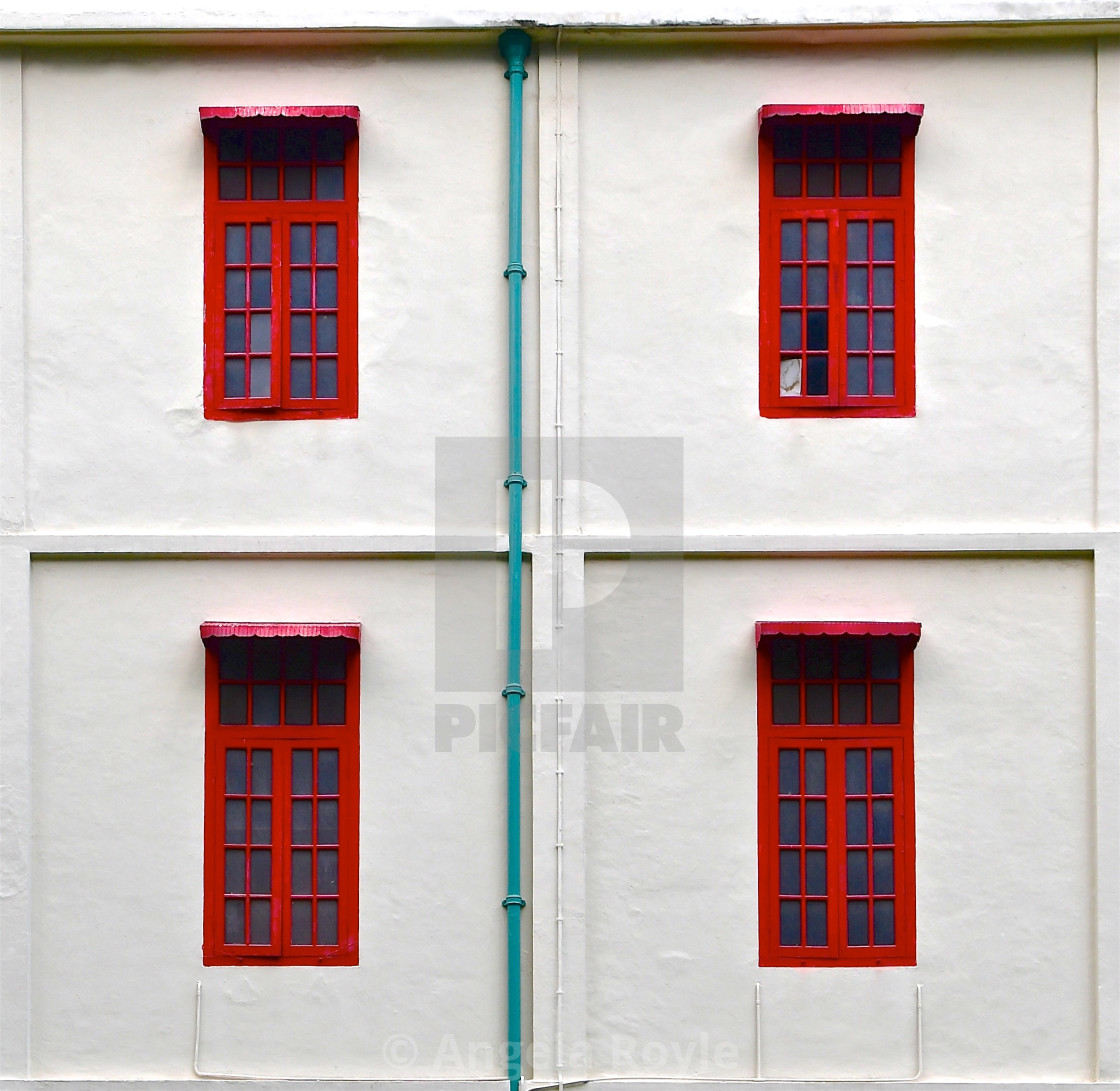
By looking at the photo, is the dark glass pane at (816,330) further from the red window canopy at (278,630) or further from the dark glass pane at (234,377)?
the dark glass pane at (234,377)

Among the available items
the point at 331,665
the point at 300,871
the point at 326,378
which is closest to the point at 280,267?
the point at 326,378

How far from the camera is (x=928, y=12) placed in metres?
7.88

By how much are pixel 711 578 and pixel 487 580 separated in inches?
50.7

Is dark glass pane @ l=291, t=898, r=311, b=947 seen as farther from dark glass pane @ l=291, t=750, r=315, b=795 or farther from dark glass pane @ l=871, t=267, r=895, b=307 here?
dark glass pane @ l=871, t=267, r=895, b=307

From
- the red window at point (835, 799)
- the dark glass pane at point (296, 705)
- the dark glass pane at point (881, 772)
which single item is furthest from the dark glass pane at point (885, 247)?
the dark glass pane at point (296, 705)

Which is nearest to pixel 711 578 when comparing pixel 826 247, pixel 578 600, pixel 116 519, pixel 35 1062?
pixel 578 600

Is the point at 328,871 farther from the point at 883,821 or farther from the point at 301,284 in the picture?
the point at 301,284

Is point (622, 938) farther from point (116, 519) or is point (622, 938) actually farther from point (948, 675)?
point (116, 519)

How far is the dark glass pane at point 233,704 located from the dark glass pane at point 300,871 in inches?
32.5

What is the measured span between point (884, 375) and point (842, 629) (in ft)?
5.03

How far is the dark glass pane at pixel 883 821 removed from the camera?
7836mm

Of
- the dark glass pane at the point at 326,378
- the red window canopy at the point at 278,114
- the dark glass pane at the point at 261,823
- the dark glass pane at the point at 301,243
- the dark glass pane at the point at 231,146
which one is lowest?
the dark glass pane at the point at 261,823

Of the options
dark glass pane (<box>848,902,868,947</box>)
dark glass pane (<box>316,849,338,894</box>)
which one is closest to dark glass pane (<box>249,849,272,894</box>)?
dark glass pane (<box>316,849,338,894</box>)

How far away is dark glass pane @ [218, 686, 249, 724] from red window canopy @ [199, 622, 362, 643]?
0.36 m
